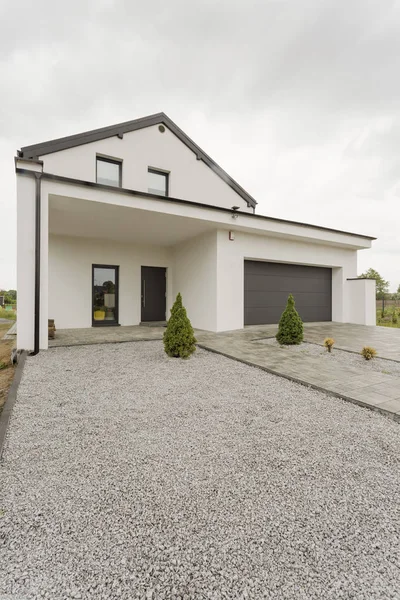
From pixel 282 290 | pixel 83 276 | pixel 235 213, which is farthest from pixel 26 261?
pixel 282 290

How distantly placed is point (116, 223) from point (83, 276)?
2702 mm

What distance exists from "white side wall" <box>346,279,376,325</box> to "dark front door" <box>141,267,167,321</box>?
767 cm

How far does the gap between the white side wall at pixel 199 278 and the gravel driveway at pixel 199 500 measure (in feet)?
17.7

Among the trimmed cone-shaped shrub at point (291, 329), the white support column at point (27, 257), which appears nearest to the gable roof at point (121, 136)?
the white support column at point (27, 257)

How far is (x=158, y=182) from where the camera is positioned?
10227mm

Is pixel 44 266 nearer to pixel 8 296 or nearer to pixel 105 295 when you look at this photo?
pixel 105 295

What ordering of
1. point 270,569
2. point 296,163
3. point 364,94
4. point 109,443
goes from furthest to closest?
1. point 296,163
2. point 364,94
3. point 109,443
4. point 270,569

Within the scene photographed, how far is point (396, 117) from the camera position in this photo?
380 inches

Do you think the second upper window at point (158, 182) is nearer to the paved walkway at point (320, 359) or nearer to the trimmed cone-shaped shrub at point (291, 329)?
the paved walkway at point (320, 359)

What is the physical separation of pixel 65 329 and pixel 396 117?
13927 millimetres

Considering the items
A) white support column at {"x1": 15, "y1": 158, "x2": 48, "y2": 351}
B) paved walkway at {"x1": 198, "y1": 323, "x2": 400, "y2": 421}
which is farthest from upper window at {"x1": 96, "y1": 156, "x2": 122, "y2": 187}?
paved walkway at {"x1": 198, "y1": 323, "x2": 400, "y2": 421}

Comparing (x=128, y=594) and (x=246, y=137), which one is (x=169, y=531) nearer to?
(x=128, y=594)

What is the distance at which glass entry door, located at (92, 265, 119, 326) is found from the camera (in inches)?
386

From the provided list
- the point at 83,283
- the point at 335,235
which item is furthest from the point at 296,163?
the point at 83,283
